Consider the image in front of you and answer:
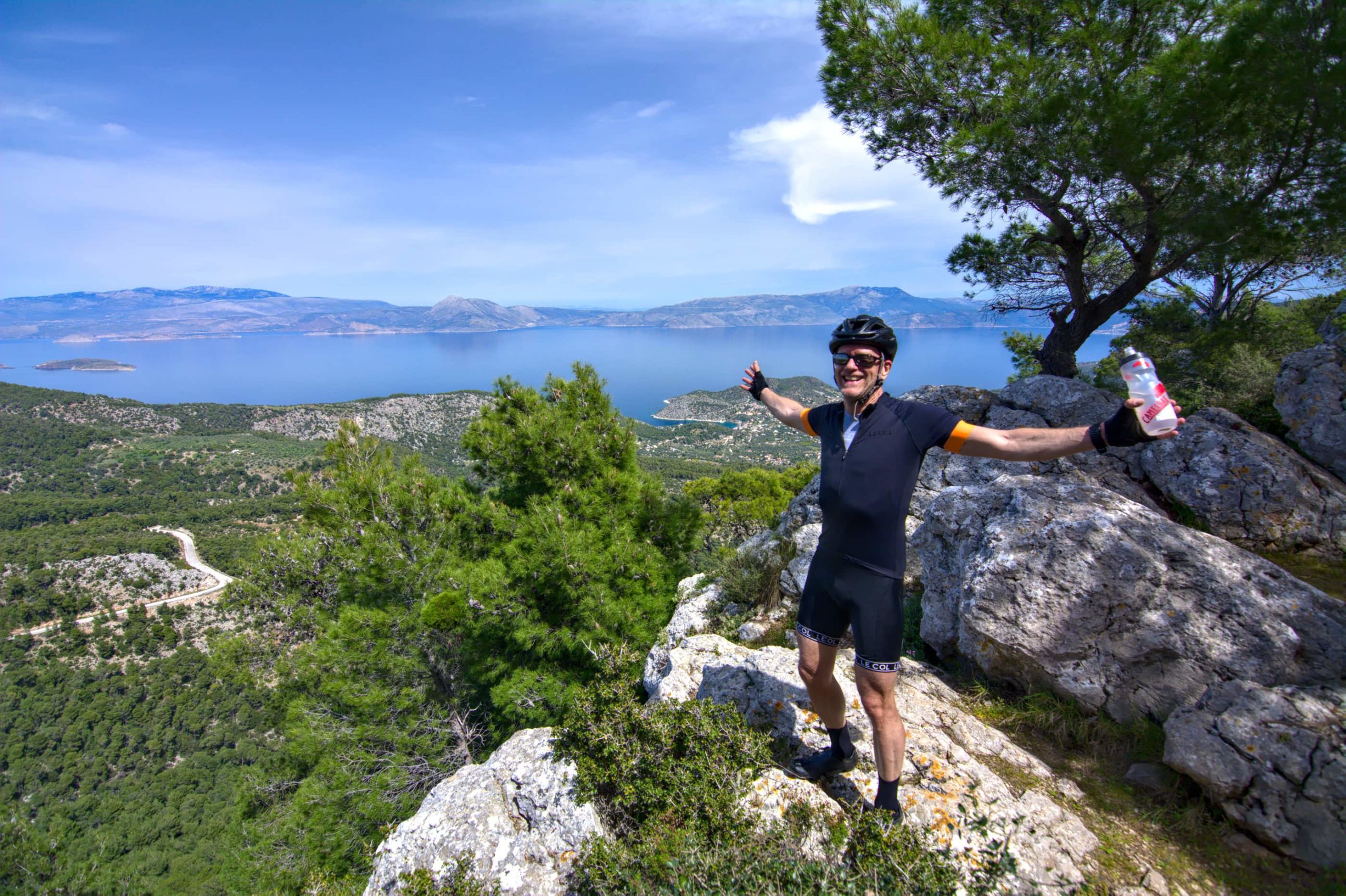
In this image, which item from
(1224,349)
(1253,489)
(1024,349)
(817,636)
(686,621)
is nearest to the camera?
(817,636)

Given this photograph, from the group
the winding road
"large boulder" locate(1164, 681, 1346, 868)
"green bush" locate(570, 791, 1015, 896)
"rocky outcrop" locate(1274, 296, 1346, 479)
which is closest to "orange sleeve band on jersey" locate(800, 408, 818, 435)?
"green bush" locate(570, 791, 1015, 896)

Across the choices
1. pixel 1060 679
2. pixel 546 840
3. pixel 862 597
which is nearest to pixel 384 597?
pixel 546 840

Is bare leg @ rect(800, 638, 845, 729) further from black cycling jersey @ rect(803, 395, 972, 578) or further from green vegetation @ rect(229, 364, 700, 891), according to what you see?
green vegetation @ rect(229, 364, 700, 891)

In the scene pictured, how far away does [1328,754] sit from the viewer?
8.17 ft

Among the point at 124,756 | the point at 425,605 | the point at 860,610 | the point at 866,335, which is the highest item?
the point at 866,335

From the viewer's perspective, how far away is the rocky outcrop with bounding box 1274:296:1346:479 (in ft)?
16.7

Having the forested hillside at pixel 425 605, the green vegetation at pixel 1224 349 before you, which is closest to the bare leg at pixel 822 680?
the forested hillside at pixel 425 605

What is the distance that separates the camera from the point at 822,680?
9.87 ft

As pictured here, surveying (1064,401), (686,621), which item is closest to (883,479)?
(686,621)

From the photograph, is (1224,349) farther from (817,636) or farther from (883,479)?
(817,636)

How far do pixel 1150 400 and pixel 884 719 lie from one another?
1882mm

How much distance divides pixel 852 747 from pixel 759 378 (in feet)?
8.05

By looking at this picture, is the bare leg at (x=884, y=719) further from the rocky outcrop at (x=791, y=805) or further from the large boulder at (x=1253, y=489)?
the large boulder at (x=1253, y=489)

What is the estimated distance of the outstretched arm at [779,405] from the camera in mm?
3408
